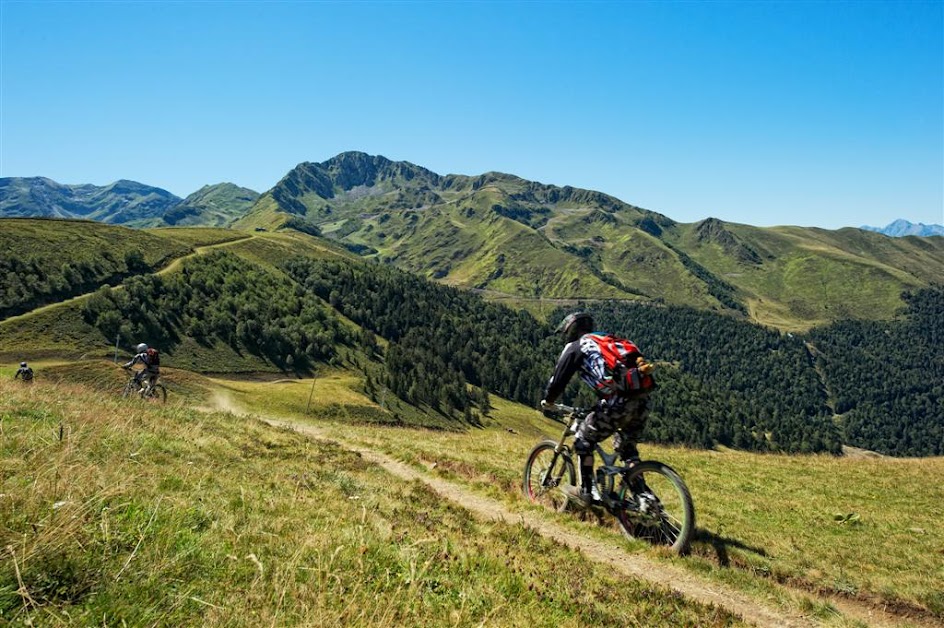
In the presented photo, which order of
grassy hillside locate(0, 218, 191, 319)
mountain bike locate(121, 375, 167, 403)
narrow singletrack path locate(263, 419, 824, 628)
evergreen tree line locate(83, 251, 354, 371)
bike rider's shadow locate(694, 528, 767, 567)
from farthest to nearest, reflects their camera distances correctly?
1. evergreen tree line locate(83, 251, 354, 371)
2. grassy hillside locate(0, 218, 191, 319)
3. mountain bike locate(121, 375, 167, 403)
4. bike rider's shadow locate(694, 528, 767, 567)
5. narrow singletrack path locate(263, 419, 824, 628)

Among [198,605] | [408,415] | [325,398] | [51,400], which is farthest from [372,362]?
[198,605]

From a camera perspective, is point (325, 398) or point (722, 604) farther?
point (325, 398)

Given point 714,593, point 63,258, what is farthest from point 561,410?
point 63,258

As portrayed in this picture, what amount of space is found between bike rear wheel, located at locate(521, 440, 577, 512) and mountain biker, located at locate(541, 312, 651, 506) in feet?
1.63

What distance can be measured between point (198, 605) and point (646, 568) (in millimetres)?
7606

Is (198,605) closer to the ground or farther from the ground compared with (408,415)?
farther from the ground

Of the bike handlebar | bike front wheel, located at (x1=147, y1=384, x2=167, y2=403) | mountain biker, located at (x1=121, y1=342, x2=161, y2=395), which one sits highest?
the bike handlebar

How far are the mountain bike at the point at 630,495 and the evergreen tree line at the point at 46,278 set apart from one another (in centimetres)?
14800

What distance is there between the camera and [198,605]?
4152 mm

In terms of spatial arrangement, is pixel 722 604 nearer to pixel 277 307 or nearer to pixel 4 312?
pixel 4 312

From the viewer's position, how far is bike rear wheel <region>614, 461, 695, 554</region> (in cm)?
941

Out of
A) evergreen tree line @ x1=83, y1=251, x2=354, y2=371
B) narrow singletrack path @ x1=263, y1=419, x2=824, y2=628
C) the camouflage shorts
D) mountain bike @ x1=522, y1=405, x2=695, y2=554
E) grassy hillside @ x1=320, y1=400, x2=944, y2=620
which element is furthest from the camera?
evergreen tree line @ x1=83, y1=251, x2=354, y2=371

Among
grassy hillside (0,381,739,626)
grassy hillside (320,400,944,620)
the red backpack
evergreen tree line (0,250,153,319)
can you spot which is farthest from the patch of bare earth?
evergreen tree line (0,250,153,319)

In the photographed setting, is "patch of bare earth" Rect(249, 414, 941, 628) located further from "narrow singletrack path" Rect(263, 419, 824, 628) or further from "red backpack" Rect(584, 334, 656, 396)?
"red backpack" Rect(584, 334, 656, 396)
